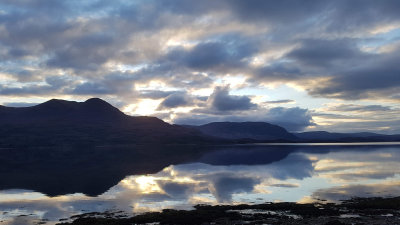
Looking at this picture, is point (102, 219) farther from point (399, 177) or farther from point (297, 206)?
point (399, 177)

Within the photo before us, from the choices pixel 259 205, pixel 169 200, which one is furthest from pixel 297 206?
pixel 169 200

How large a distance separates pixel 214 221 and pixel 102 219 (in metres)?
12.8

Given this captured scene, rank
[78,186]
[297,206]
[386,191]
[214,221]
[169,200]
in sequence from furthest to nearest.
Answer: [78,186], [386,191], [169,200], [297,206], [214,221]

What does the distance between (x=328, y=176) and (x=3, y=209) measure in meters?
67.5

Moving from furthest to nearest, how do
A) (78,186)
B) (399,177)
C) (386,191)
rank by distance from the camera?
(399,177)
(78,186)
(386,191)

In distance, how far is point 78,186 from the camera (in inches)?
2655

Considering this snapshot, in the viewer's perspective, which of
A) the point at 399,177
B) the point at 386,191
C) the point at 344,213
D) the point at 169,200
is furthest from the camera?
the point at 399,177

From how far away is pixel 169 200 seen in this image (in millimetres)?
51094

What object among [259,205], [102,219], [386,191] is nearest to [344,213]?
[259,205]

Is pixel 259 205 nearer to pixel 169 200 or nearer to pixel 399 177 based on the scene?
pixel 169 200

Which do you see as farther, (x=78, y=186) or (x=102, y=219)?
(x=78, y=186)

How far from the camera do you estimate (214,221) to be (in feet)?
118

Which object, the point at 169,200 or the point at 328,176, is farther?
the point at 328,176

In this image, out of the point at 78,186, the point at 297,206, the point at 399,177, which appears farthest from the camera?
the point at 399,177
